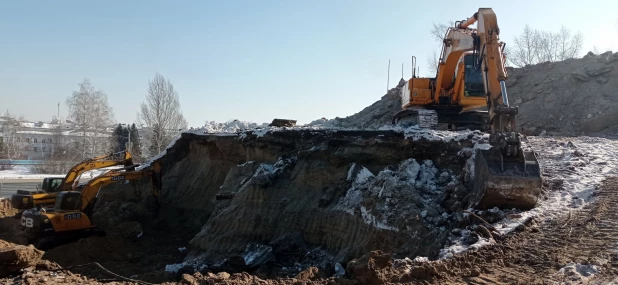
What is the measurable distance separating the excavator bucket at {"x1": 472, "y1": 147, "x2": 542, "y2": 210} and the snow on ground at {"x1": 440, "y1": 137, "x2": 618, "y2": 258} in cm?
18

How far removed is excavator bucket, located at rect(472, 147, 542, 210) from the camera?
7.52 metres

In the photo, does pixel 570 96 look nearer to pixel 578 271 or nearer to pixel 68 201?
pixel 578 271

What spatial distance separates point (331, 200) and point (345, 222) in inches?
32.5

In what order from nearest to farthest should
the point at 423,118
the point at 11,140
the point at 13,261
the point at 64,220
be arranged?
the point at 13,261 < the point at 64,220 < the point at 423,118 < the point at 11,140

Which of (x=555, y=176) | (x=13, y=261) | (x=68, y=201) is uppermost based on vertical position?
(x=555, y=176)

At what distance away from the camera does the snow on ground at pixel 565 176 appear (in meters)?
7.26

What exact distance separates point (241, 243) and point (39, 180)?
24.0 m

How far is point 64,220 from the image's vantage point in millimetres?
11914

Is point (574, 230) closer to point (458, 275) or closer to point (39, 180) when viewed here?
point (458, 275)

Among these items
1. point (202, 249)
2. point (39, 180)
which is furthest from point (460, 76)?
point (39, 180)

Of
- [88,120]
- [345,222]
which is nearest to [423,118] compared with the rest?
[345,222]

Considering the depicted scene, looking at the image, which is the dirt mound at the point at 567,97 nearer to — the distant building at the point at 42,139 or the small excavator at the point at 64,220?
the small excavator at the point at 64,220

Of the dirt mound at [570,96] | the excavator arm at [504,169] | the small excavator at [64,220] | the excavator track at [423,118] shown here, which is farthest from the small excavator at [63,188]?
the dirt mound at [570,96]

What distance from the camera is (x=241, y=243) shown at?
10.5 m
